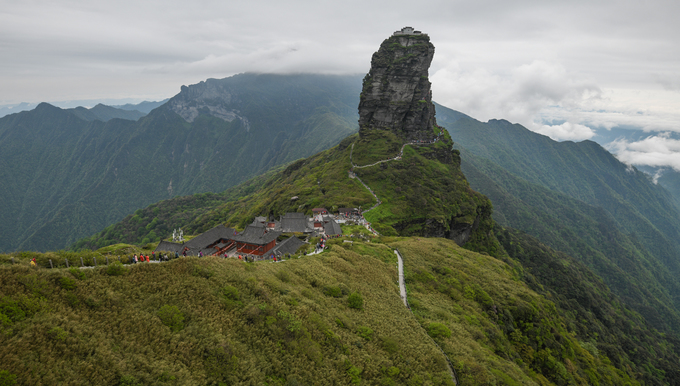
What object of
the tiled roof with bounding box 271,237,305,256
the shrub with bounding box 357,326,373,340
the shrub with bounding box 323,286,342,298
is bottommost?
the tiled roof with bounding box 271,237,305,256

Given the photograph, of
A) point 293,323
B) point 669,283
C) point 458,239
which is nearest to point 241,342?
point 293,323

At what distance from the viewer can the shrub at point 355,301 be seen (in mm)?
26953

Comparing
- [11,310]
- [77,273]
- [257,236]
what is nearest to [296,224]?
[257,236]

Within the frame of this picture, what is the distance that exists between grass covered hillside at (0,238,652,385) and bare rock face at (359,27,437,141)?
350 ft

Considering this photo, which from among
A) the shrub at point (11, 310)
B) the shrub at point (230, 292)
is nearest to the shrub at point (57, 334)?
the shrub at point (11, 310)

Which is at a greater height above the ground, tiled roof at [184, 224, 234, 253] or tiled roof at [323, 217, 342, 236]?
tiled roof at [323, 217, 342, 236]

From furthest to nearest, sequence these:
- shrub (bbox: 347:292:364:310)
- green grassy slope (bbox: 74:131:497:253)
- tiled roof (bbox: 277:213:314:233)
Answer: green grassy slope (bbox: 74:131:497:253), tiled roof (bbox: 277:213:314:233), shrub (bbox: 347:292:364:310)

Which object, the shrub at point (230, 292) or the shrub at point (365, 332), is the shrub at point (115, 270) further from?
the shrub at point (365, 332)

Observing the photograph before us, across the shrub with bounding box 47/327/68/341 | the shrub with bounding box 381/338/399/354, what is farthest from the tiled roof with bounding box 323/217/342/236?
the shrub with bounding box 47/327/68/341

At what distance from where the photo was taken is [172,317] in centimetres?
1686

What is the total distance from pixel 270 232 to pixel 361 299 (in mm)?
32408

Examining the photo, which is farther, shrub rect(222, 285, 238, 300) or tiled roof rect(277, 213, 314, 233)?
tiled roof rect(277, 213, 314, 233)

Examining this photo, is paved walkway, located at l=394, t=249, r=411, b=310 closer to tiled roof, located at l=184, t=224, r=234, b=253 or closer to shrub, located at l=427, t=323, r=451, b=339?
shrub, located at l=427, t=323, r=451, b=339

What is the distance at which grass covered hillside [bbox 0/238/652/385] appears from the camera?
1302 centimetres
